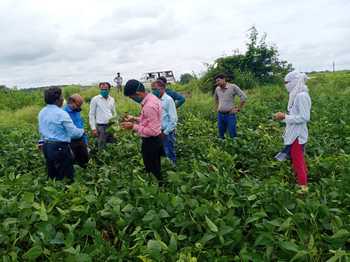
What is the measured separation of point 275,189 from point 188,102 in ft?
39.1

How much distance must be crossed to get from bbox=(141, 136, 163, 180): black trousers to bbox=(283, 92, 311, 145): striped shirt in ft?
4.83

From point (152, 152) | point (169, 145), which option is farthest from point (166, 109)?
point (152, 152)

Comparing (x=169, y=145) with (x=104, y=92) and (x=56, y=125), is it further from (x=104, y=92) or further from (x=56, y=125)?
(x=56, y=125)

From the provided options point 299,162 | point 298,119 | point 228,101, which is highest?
point 228,101

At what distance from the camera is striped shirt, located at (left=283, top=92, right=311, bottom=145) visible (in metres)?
4.51

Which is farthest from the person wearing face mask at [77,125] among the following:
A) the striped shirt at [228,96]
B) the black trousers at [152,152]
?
the striped shirt at [228,96]

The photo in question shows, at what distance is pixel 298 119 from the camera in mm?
4523

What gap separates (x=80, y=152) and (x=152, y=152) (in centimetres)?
139

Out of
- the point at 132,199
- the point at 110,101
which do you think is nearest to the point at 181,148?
the point at 110,101

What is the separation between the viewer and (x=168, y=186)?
4594mm

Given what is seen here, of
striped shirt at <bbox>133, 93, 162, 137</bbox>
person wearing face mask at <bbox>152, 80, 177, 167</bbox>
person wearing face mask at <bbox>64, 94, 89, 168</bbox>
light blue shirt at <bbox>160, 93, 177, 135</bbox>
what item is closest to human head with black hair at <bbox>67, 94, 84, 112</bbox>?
person wearing face mask at <bbox>64, 94, 89, 168</bbox>

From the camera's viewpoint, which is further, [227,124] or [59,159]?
[227,124]

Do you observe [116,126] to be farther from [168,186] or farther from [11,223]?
[11,223]

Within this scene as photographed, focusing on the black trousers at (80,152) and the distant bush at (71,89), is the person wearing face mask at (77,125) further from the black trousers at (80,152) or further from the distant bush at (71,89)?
the distant bush at (71,89)
